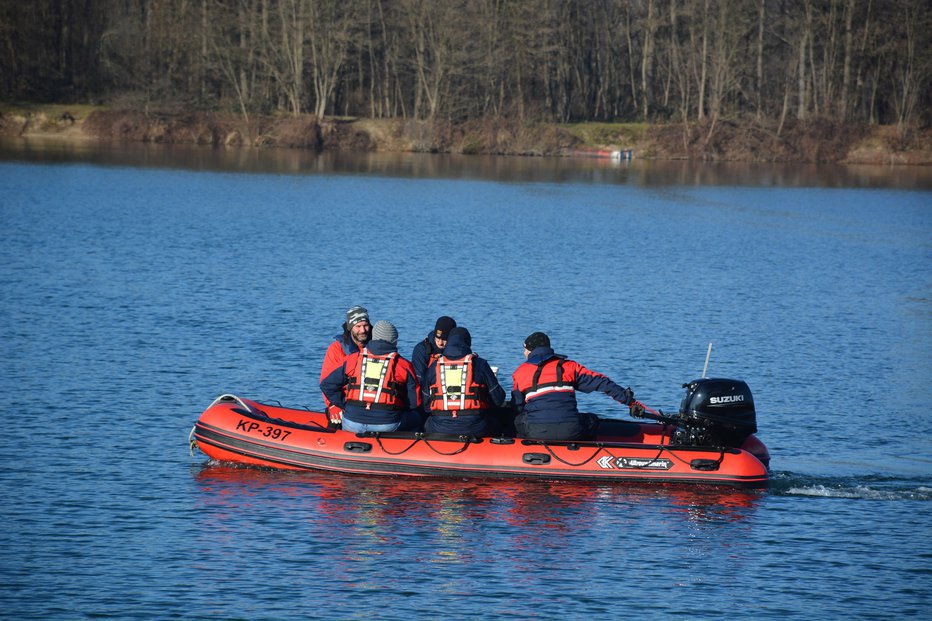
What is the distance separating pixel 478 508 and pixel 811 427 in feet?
18.6

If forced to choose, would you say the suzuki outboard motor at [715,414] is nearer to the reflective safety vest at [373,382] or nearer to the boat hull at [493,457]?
the boat hull at [493,457]

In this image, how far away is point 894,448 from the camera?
589 inches

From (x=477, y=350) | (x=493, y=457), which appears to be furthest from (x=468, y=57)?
(x=493, y=457)

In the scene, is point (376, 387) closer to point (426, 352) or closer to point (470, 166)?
point (426, 352)

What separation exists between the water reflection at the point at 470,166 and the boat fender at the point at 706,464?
133ft

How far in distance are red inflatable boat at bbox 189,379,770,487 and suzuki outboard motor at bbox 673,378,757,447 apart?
0.03ft

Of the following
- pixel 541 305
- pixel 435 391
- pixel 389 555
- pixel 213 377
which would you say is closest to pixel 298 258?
pixel 541 305

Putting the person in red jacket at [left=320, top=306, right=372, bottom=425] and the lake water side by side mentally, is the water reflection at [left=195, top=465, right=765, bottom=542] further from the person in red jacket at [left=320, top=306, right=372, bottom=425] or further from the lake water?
the person in red jacket at [left=320, top=306, right=372, bottom=425]

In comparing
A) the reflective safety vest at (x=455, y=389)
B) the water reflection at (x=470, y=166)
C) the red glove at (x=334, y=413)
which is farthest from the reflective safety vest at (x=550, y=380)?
the water reflection at (x=470, y=166)

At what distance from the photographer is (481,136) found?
225 feet

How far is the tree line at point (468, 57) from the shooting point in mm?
67062

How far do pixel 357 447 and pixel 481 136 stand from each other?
56881 mm

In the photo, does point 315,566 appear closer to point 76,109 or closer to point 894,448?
point 894,448

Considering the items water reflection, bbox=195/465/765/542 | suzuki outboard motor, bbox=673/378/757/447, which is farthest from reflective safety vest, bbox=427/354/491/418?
suzuki outboard motor, bbox=673/378/757/447
